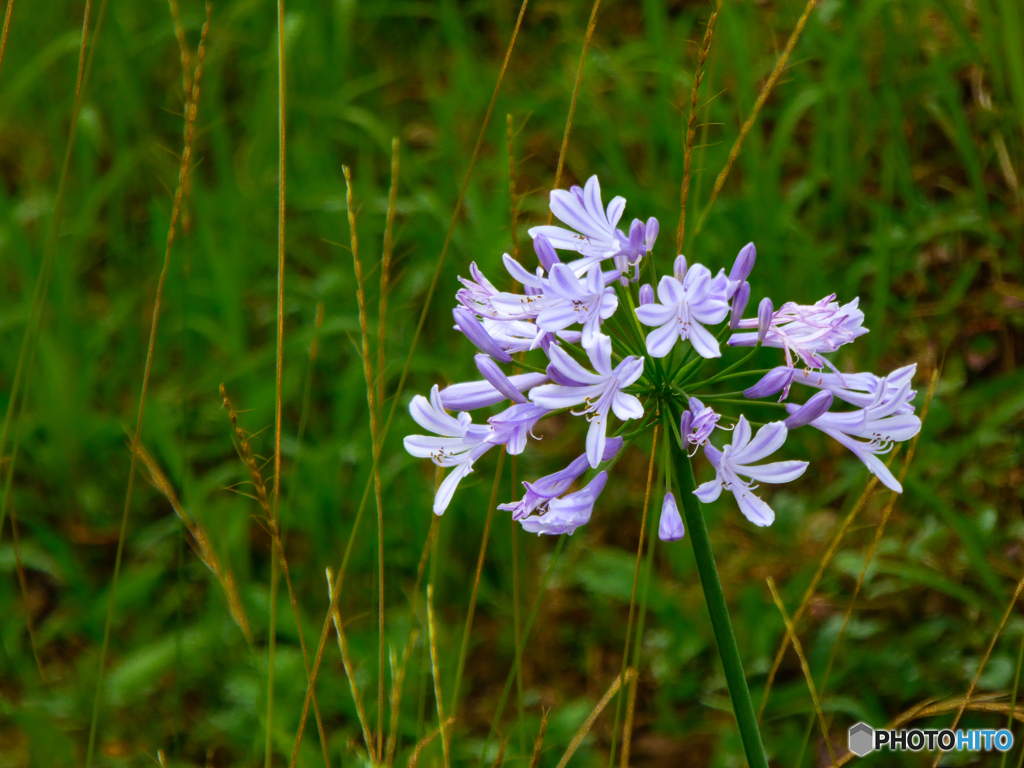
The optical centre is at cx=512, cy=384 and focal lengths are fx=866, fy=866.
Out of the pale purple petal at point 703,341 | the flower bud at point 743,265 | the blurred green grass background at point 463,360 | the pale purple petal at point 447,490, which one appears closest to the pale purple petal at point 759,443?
the pale purple petal at point 703,341

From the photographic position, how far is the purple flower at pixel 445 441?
1.37 meters

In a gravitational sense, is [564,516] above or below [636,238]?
below

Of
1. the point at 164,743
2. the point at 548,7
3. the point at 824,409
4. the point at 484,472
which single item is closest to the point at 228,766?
the point at 164,743

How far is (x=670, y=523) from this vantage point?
48.0 inches

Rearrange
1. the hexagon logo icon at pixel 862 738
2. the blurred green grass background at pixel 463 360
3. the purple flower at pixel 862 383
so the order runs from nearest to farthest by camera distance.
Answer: the purple flower at pixel 862 383 < the hexagon logo icon at pixel 862 738 < the blurred green grass background at pixel 463 360

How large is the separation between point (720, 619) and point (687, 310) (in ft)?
1.44

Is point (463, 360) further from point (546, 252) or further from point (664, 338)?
point (664, 338)

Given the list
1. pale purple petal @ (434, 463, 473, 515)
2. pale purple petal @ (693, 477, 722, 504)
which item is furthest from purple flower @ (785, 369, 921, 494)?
pale purple petal @ (434, 463, 473, 515)

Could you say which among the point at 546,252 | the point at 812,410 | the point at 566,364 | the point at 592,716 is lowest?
the point at 592,716

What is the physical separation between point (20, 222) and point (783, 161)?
11.6 ft

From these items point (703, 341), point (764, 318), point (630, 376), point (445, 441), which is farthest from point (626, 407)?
point (445, 441)

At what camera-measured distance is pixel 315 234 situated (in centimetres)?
393

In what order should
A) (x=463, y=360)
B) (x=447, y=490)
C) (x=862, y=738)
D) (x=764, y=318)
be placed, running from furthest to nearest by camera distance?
1. (x=463, y=360)
2. (x=862, y=738)
3. (x=447, y=490)
4. (x=764, y=318)

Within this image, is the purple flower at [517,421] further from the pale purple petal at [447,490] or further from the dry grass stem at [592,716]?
the dry grass stem at [592,716]
